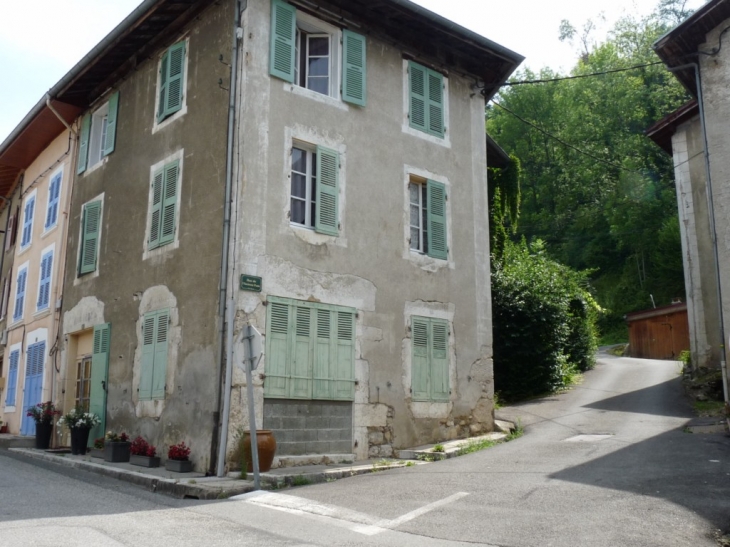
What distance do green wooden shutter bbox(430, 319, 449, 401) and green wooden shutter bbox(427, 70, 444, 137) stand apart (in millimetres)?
3706

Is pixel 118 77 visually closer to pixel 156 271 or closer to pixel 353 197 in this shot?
pixel 156 271

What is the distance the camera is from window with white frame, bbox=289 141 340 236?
11977mm

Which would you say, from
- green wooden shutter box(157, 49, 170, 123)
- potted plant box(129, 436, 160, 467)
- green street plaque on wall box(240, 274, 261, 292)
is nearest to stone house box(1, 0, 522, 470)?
green street plaque on wall box(240, 274, 261, 292)

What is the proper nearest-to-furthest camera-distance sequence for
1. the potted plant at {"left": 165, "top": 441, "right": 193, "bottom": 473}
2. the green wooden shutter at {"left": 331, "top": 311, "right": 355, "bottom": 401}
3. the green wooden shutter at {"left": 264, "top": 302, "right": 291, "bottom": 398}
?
the potted plant at {"left": 165, "top": 441, "right": 193, "bottom": 473} < the green wooden shutter at {"left": 264, "top": 302, "right": 291, "bottom": 398} < the green wooden shutter at {"left": 331, "top": 311, "right": 355, "bottom": 401}

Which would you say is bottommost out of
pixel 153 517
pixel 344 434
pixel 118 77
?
pixel 153 517

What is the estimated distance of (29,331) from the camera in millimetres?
18000

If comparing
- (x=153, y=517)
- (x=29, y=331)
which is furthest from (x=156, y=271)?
(x=29, y=331)

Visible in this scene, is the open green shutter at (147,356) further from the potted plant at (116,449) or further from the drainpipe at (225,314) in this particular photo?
the drainpipe at (225,314)

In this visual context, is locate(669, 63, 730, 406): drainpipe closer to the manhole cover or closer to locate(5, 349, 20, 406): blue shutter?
the manhole cover

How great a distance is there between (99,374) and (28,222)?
789 cm

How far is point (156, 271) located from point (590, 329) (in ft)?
44.6

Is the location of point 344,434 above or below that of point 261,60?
below

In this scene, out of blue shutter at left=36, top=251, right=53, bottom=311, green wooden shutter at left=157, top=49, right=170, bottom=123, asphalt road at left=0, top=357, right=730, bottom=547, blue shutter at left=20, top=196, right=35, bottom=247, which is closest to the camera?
asphalt road at left=0, top=357, right=730, bottom=547

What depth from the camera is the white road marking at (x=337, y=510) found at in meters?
6.96
